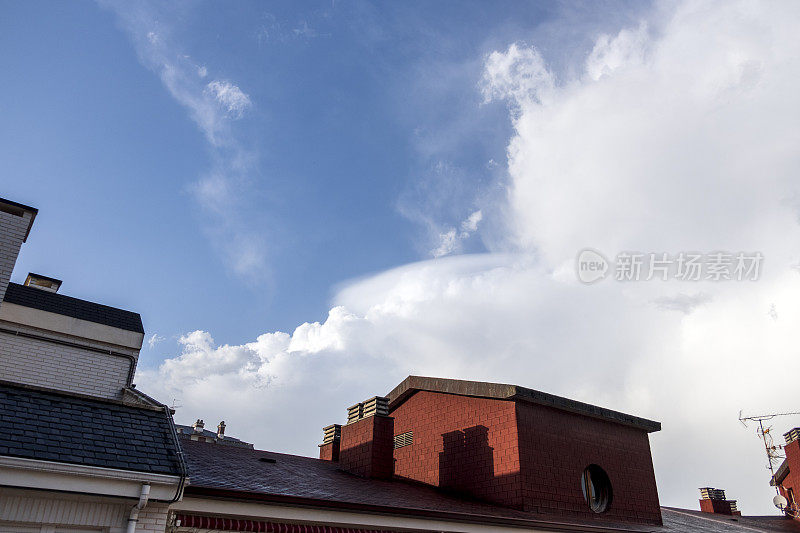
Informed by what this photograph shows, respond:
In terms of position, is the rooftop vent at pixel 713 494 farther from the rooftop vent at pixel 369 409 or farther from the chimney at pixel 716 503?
the rooftop vent at pixel 369 409

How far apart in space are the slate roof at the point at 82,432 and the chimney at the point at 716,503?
29.9 m

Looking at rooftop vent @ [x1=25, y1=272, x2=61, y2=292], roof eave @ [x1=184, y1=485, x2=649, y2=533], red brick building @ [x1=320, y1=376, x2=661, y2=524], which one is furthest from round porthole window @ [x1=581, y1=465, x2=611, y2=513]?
rooftop vent @ [x1=25, y1=272, x2=61, y2=292]

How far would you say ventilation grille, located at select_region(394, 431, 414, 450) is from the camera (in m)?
19.5

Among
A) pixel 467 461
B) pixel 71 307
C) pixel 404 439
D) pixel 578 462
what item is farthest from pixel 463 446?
pixel 71 307

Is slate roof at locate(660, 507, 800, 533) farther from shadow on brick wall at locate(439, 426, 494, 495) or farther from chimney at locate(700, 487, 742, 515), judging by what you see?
shadow on brick wall at locate(439, 426, 494, 495)

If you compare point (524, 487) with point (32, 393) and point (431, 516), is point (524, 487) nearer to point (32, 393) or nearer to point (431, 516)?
point (431, 516)

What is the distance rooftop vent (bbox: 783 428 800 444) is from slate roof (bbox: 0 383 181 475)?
27.2m

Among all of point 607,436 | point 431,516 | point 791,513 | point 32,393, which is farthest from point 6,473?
point 791,513

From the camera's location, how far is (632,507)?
701 inches

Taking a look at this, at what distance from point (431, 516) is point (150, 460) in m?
5.69

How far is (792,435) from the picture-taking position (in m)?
25.5

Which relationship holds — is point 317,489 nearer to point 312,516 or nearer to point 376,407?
point 312,516

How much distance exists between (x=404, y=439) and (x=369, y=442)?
363cm

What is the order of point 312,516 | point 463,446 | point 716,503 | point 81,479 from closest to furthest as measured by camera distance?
1. point 81,479
2. point 312,516
3. point 463,446
4. point 716,503
